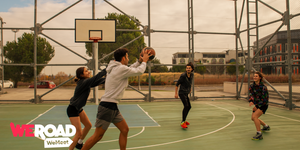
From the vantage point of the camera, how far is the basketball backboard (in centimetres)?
929

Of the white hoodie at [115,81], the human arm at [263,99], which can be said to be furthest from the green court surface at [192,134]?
the white hoodie at [115,81]

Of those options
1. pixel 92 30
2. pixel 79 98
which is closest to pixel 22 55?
pixel 92 30

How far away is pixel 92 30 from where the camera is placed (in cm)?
932

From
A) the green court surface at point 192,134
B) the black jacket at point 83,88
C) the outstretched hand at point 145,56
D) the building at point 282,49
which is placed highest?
the building at point 282,49

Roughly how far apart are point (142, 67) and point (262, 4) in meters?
10.3

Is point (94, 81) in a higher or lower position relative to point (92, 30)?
lower

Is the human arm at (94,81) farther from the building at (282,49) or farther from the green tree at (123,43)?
the green tree at (123,43)

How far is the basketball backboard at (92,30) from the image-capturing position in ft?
30.5

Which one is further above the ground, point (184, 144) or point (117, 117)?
point (117, 117)

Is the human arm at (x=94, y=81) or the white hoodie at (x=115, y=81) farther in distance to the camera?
the human arm at (x=94, y=81)

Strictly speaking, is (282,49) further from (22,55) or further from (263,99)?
(22,55)

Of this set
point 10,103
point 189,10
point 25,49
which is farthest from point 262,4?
point 25,49

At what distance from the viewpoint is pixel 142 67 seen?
9.47 feet

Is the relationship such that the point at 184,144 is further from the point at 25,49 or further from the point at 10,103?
the point at 25,49
